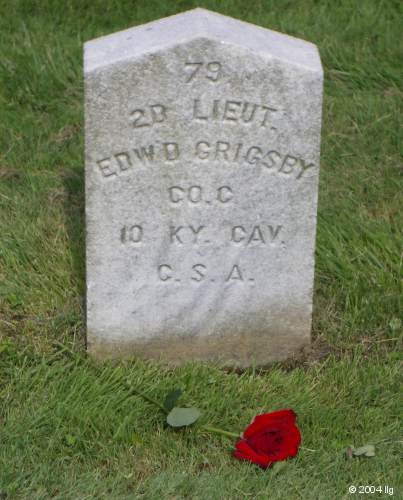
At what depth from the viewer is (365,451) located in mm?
3250

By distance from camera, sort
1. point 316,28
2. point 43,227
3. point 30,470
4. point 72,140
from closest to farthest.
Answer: point 30,470, point 43,227, point 72,140, point 316,28

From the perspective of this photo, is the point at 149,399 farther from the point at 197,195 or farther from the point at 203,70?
the point at 203,70

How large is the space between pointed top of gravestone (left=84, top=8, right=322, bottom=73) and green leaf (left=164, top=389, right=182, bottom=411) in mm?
1007

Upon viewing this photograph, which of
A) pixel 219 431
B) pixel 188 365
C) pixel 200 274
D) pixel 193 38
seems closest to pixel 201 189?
pixel 200 274

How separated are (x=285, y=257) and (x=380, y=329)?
1.69 ft

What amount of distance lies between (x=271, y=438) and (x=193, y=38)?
3.87 ft

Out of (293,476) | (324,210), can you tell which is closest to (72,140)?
(324,210)

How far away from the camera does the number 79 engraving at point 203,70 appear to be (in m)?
3.17

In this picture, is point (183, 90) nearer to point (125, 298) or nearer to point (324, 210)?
point (125, 298)

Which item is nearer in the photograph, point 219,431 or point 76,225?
point 219,431

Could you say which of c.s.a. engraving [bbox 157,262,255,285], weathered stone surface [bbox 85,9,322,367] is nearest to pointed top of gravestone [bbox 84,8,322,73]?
weathered stone surface [bbox 85,9,322,367]

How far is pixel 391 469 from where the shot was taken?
322cm

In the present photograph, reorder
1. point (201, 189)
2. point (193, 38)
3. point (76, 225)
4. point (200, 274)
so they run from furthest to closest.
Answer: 1. point (76, 225)
2. point (200, 274)
3. point (201, 189)
4. point (193, 38)

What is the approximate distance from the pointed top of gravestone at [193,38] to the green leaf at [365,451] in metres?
1.14
